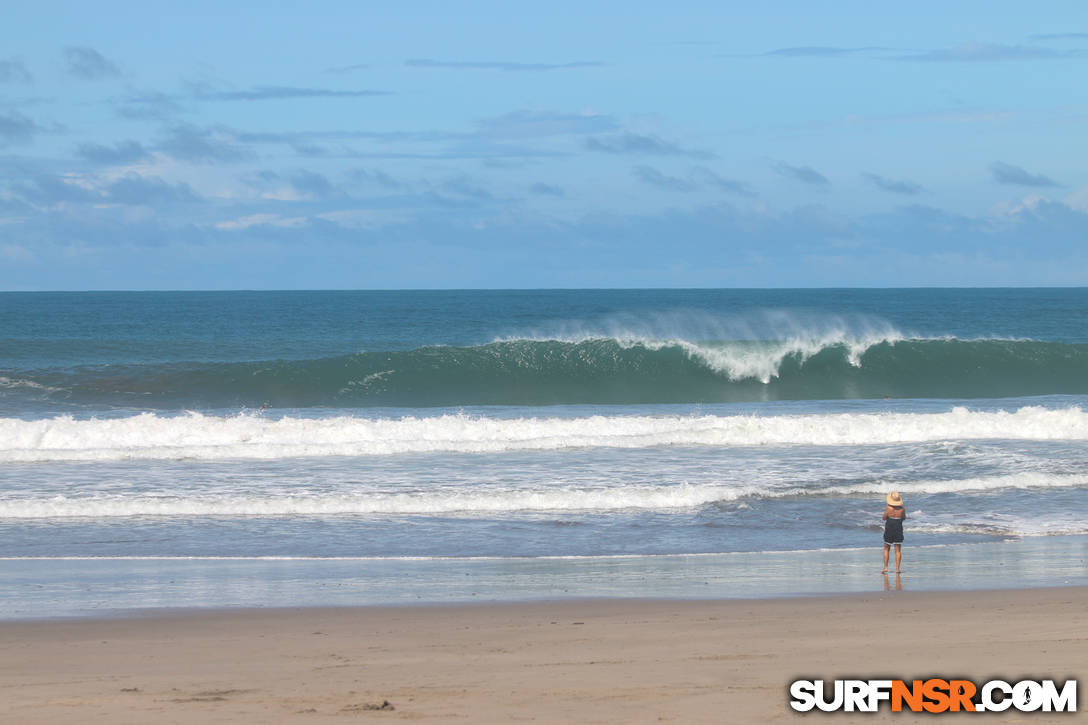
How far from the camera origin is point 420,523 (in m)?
10.4

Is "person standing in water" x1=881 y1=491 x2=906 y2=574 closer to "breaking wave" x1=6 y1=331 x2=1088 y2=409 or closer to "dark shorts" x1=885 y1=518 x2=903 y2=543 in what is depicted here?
"dark shorts" x1=885 y1=518 x2=903 y2=543

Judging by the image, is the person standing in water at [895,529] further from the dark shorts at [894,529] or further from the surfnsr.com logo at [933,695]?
the surfnsr.com logo at [933,695]

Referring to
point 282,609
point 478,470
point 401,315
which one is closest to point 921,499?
point 478,470

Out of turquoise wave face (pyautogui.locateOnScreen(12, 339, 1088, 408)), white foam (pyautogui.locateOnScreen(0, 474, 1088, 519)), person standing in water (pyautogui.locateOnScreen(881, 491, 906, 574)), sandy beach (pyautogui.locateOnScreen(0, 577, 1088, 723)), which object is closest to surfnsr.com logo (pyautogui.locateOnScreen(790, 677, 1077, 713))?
sandy beach (pyautogui.locateOnScreen(0, 577, 1088, 723))

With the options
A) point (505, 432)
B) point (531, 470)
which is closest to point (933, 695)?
point (531, 470)

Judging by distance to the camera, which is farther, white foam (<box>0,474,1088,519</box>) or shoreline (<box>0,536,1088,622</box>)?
white foam (<box>0,474,1088,519</box>)

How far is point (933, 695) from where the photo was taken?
492 centimetres

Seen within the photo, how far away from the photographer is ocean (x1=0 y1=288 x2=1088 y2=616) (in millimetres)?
8461

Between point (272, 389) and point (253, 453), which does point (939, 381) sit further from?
point (253, 453)

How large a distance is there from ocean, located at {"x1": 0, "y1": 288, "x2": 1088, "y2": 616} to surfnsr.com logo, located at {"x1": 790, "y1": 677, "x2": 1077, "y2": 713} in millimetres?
2539

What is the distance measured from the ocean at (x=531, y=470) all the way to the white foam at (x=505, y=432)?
0.05 m

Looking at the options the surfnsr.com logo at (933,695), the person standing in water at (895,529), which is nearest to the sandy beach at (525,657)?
the surfnsr.com logo at (933,695)

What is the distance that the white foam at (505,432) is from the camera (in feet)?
50.4

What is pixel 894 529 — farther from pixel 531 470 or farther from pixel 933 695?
pixel 531 470
